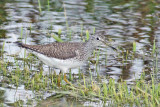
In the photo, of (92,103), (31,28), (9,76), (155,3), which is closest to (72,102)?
(92,103)

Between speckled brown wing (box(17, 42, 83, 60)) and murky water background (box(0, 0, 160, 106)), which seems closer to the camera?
speckled brown wing (box(17, 42, 83, 60))

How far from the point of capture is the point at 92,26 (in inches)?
496

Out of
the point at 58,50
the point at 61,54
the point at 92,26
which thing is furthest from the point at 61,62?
the point at 92,26

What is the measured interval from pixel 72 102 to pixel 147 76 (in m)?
2.24

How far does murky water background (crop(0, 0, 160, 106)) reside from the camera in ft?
32.7

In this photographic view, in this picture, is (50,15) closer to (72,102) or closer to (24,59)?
(24,59)

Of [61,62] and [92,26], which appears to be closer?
[61,62]

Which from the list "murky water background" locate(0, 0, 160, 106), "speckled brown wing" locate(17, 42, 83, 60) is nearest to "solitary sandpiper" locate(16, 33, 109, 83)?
"speckled brown wing" locate(17, 42, 83, 60)

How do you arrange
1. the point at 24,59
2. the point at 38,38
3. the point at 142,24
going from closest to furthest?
the point at 24,59 < the point at 38,38 < the point at 142,24

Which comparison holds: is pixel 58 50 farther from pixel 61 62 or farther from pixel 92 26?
pixel 92 26

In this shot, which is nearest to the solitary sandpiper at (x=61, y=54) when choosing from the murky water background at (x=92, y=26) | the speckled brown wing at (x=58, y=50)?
A: the speckled brown wing at (x=58, y=50)

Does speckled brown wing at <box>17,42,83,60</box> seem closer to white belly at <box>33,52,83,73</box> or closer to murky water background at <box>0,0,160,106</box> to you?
white belly at <box>33,52,83,73</box>

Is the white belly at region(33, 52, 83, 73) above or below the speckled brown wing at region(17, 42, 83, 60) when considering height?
below

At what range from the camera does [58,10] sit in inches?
544
